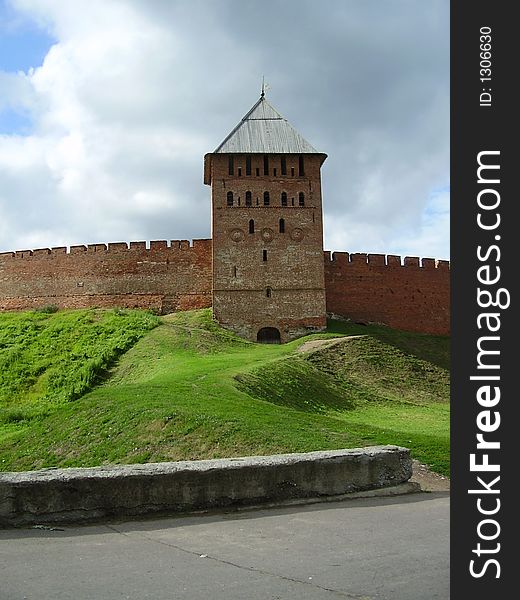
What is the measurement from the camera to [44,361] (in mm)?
21922

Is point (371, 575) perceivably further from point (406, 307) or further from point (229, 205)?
point (406, 307)

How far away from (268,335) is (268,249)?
3.53 metres

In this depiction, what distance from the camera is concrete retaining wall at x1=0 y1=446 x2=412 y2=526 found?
5449mm

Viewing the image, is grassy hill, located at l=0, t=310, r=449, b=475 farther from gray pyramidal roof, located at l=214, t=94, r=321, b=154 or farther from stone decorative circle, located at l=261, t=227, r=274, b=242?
gray pyramidal roof, located at l=214, t=94, r=321, b=154

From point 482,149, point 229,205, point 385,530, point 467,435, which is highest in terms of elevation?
point 229,205

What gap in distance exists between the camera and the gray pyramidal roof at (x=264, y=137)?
2759cm

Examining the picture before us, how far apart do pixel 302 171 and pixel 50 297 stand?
40.9 feet

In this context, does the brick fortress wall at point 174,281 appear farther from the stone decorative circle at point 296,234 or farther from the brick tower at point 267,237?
the stone decorative circle at point 296,234

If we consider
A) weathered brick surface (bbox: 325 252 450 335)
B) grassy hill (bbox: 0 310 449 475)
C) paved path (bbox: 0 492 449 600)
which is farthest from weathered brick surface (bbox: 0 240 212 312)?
paved path (bbox: 0 492 449 600)

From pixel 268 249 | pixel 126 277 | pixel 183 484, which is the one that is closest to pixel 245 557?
pixel 183 484

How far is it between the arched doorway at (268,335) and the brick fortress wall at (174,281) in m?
2.96

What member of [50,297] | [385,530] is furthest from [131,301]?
[385,530]

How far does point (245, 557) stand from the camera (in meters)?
4.32

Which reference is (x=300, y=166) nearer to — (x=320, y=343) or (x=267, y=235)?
(x=267, y=235)
